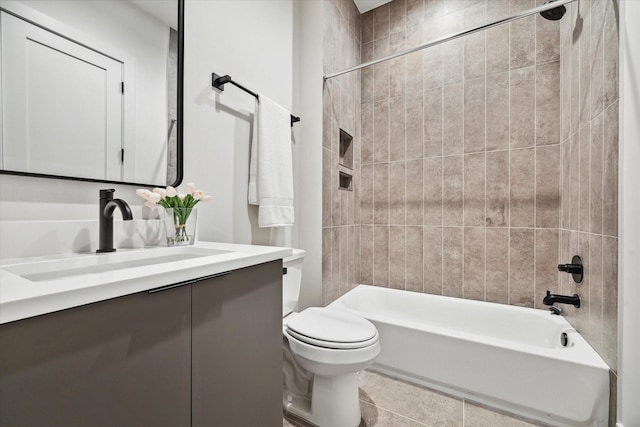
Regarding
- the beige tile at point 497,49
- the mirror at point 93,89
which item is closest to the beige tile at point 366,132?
the beige tile at point 497,49

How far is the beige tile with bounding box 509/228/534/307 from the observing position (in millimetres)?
1938

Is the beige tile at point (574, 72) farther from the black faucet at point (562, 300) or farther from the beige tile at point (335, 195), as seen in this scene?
the beige tile at point (335, 195)

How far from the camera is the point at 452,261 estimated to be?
2.18 meters

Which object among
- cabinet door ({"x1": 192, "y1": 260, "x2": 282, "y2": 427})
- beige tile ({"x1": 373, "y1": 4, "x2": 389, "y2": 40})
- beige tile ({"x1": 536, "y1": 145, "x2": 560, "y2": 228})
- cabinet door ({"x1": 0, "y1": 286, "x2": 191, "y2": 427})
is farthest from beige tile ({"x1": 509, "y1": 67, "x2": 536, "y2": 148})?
cabinet door ({"x1": 0, "y1": 286, "x2": 191, "y2": 427})

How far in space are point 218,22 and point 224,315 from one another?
4.47 feet

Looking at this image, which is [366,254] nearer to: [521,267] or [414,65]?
[521,267]

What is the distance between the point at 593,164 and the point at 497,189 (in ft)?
2.42

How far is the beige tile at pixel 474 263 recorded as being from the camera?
6.84ft

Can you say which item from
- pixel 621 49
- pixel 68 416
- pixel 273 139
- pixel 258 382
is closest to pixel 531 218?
pixel 621 49

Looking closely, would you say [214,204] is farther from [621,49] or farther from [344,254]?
[621,49]

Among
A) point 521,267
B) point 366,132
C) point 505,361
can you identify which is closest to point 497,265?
point 521,267

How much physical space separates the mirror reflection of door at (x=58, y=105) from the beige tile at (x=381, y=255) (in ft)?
6.39

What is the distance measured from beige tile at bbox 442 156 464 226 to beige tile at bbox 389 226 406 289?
362mm

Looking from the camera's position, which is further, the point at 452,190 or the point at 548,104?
the point at 452,190
